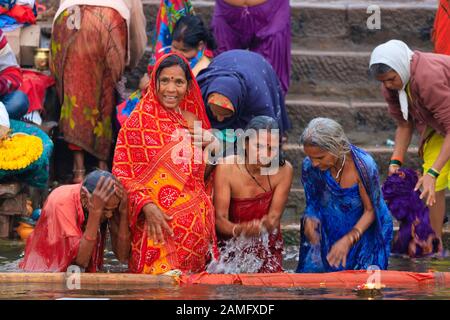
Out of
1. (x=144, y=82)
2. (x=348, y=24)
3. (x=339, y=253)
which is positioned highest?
(x=348, y=24)

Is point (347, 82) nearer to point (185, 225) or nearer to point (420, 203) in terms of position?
point (420, 203)

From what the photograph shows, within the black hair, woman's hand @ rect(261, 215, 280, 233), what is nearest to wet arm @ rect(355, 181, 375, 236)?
woman's hand @ rect(261, 215, 280, 233)

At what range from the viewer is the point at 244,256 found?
8.56 metres

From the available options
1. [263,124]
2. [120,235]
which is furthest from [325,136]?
[120,235]

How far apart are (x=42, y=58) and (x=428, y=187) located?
3.44 meters

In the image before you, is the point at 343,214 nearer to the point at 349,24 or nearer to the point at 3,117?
the point at 3,117

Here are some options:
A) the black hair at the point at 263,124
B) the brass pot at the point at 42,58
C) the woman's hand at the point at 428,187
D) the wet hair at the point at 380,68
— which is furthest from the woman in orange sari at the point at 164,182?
the brass pot at the point at 42,58

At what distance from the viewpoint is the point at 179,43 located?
33.4 ft

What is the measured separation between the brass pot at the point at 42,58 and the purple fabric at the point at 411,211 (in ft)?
9.85

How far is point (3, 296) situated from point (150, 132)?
1.45 m

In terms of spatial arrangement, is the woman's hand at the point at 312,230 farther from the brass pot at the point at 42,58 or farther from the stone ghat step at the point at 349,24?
the stone ghat step at the point at 349,24

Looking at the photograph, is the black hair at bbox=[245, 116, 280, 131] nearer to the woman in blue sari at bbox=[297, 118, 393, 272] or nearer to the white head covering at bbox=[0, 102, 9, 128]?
the woman in blue sari at bbox=[297, 118, 393, 272]

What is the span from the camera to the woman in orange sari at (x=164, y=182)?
833 cm
